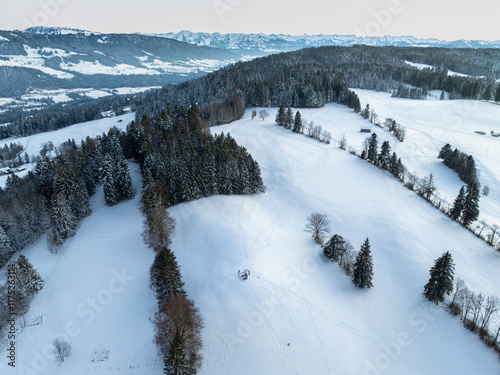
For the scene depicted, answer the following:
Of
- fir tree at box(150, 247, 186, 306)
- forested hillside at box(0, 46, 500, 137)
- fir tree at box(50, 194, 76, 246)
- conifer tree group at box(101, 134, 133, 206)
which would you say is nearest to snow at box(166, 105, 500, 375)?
fir tree at box(150, 247, 186, 306)

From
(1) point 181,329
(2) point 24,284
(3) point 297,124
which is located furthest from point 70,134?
(1) point 181,329

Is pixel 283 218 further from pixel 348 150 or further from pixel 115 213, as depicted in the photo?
pixel 348 150

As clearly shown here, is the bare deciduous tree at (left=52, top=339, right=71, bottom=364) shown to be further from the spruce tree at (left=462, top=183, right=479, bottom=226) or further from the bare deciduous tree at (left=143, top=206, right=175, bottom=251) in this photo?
the spruce tree at (left=462, top=183, right=479, bottom=226)

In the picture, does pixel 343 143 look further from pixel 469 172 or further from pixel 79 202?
pixel 79 202

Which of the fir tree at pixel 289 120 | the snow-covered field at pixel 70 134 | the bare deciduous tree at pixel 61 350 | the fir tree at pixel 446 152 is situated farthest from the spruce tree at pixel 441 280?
the snow-covered field at pixel 70 134


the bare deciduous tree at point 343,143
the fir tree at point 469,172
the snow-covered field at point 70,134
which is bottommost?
the snow-covered field at point 70,134

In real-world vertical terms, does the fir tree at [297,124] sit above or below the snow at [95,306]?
above

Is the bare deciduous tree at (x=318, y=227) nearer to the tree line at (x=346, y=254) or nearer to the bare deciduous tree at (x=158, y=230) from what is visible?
the tree line at (x=346, y=254)
